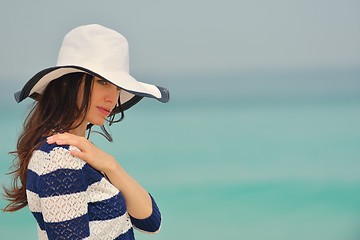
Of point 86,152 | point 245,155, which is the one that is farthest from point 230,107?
point 86,152

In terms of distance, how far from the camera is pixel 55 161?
165 cm

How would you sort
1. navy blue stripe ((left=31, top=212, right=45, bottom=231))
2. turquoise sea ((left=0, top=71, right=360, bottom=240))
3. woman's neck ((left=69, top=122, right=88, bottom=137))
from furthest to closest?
turquoise sea ((left=0, top=71, right=360, bottom=240)) < woman's neck ((left=69, top=122, right=88, bottom=137)) < navy blue stripe ((left=31, top=212, right=45, bottom=231))

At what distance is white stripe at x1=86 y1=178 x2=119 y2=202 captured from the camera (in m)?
1.72

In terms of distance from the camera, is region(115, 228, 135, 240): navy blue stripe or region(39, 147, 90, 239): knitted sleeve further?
region(115, 228, 135, 240): navy blue stripe

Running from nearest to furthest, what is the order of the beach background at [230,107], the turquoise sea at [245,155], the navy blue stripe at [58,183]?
the navy blue stripe at [58,183], the turquoise sea at [245,155], the beach background at [230,107]

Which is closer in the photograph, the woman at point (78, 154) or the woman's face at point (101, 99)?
the woman at point (78, 154)

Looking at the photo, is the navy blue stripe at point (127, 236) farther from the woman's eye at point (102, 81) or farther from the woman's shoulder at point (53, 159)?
the woman's eye at point (102, 81)

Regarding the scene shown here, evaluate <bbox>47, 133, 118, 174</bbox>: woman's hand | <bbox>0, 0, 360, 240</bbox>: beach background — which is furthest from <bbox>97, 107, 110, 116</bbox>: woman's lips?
<bbox>0, 0, 360, 240</bbox>: beach background

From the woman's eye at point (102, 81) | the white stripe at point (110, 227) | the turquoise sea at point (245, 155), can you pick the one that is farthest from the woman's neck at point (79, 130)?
the turquoise sea at point (245, 155)

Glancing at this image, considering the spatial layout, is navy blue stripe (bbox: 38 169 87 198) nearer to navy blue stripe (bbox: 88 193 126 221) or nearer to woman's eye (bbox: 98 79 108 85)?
navy blue stripe (bbox: 88 193 126 221)

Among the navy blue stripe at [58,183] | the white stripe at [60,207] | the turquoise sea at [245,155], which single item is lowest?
the turquoise sea at [245,155]

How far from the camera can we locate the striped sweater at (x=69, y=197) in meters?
1.63

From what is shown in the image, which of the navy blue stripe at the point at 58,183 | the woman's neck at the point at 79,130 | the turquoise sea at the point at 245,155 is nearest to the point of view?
the navy blue stripe at the point at 58,183

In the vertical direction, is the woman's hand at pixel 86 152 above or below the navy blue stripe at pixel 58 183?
above
